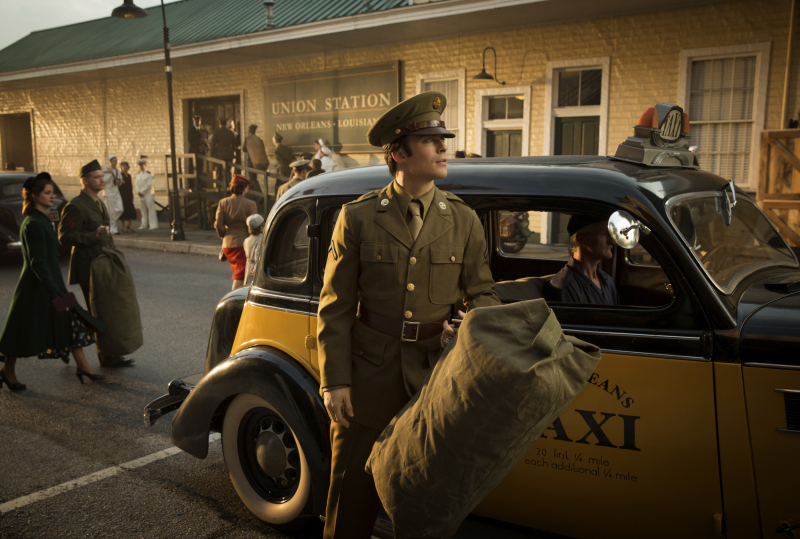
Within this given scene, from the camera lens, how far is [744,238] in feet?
9.53

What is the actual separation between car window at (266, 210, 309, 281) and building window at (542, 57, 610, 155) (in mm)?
10398

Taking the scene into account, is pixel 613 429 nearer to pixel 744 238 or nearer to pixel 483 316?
pixel 483 316

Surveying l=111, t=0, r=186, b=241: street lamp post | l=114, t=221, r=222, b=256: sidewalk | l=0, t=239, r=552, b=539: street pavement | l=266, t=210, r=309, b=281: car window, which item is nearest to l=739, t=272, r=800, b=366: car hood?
l=0, t=239, r=552, b=539: street pavement

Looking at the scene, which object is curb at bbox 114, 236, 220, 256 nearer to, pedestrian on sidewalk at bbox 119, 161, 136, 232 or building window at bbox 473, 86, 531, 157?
pedestrian on sidewalk at bbox 119, 161, 136, 232

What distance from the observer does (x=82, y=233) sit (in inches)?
236

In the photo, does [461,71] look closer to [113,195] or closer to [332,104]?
[332,104]

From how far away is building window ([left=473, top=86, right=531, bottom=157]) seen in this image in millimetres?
13781

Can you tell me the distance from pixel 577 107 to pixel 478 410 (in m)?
12.2

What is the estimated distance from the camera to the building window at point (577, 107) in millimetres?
12664

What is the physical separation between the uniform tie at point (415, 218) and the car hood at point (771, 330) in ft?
3.81

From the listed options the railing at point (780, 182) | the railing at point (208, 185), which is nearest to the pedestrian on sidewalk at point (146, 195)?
the railing at point (208, 185)

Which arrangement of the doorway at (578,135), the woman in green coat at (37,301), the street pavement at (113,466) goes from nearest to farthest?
the street pavement at (113,466)
the woman in green coat at (37,301)
the doorway at (578,135)

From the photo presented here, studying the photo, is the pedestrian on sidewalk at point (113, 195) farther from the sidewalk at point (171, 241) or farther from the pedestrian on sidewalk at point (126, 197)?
the pedestrian on sidewalk at point (126, 197)

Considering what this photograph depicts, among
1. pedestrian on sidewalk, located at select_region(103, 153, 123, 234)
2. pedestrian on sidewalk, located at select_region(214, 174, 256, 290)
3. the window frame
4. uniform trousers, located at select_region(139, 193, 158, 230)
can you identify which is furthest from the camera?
uniform trousers, located at select_region(139, 193, 158, 230)
